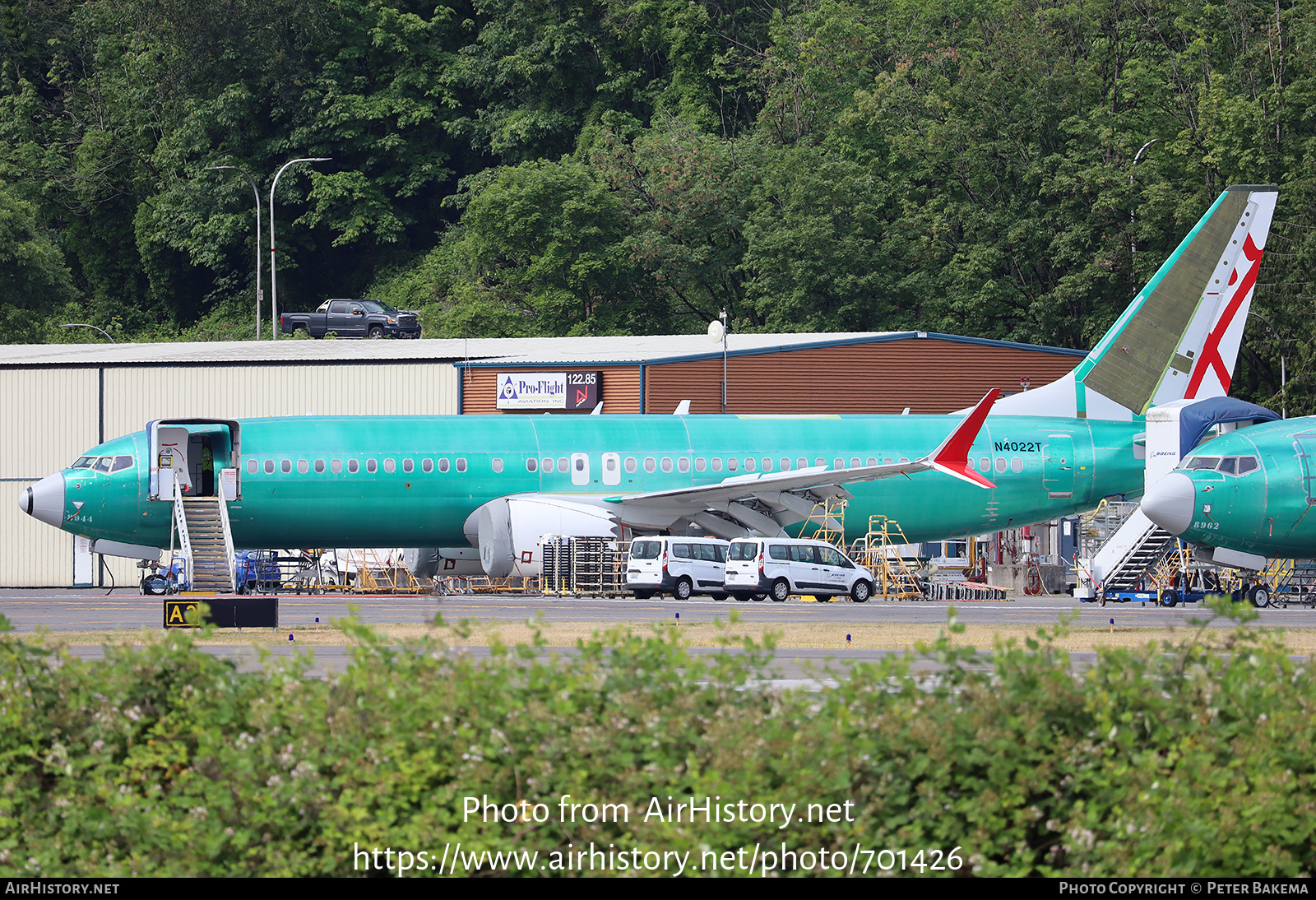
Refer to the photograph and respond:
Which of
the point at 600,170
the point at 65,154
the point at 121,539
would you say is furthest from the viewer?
the point at 65,154

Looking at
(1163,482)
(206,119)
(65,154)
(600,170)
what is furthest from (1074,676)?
(65,154)

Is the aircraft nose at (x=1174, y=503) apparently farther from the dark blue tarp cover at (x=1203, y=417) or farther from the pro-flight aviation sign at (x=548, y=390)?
the pro-flight aviation sign at (x=548, y=390)

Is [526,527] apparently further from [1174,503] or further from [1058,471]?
[1174,503]

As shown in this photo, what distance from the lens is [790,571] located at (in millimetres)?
35594

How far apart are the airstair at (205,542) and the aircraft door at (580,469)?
28.9 ft

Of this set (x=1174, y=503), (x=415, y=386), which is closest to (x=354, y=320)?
(x=415, y=386)

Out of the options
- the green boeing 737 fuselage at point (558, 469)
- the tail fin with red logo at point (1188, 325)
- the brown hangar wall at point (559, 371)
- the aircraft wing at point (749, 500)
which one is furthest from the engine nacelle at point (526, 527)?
the tail fin with red logo at point (1188, 325)

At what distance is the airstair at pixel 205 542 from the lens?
3503cm

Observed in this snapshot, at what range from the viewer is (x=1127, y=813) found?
823cm

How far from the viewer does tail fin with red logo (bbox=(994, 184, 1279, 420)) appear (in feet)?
136

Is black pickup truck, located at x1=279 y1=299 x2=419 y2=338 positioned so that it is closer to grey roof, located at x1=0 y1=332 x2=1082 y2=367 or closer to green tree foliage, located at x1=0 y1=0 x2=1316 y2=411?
green tree foliage, located at x1=0 y1=0 x2=1316 y2=411

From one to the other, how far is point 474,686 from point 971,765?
3.04m

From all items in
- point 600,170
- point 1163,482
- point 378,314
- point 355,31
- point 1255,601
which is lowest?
point 1255,601

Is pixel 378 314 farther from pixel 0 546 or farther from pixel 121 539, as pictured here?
pixel 121 539
